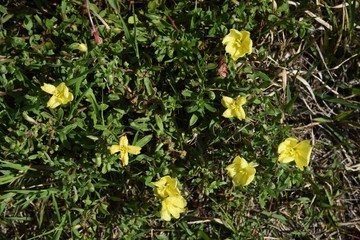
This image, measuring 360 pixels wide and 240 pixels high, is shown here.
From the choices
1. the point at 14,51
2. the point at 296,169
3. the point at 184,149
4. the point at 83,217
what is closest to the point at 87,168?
the point at 83,217

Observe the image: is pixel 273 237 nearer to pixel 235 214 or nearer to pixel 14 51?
pixel 235 214

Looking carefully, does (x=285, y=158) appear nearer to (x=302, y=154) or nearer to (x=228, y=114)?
(x=302, y=154)

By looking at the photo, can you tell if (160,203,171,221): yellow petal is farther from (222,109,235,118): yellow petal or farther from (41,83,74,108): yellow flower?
(41,83,74,108): yellow flower

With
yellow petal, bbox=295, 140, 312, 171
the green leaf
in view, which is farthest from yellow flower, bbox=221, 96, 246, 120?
yellow petal, bbox=295, 140, 312, 171

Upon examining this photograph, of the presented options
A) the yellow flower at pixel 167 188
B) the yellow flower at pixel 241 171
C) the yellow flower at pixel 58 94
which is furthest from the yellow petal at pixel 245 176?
the yellow flower at pixel 58 94

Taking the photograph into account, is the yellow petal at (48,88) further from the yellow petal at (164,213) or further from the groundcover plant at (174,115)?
the yellow petal at (164,213)
